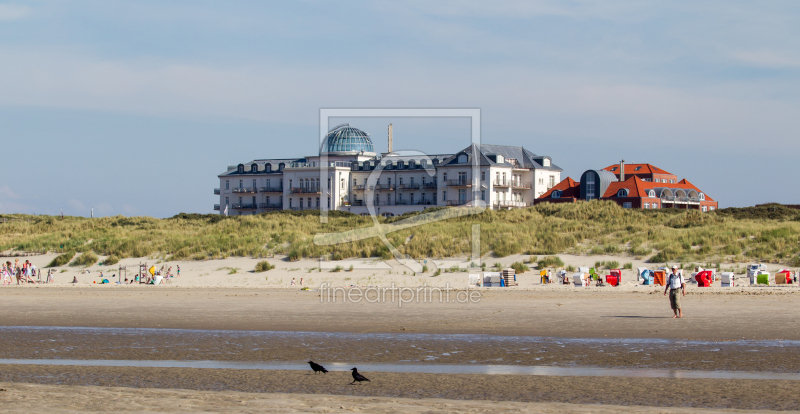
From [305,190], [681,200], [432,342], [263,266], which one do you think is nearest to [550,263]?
[263,266]

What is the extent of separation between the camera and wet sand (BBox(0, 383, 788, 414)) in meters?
8.76

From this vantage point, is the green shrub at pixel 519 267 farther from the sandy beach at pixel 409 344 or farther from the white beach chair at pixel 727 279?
the white beach chair at pixel 727 279

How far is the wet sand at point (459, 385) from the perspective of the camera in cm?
959

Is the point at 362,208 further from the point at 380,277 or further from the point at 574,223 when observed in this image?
the point at 380,277

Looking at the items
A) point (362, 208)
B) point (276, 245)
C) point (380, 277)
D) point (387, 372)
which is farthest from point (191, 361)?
point (362, 208)

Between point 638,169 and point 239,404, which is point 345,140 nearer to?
point 638,169

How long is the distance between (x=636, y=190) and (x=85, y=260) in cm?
5869

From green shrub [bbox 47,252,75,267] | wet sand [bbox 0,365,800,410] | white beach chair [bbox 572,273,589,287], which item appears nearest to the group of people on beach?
green shrub [bbox 47,252,75,267]

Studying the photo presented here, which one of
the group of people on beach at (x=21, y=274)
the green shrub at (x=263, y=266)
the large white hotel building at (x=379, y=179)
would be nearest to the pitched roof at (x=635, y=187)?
the large white hotel building at (x=379, y=179)

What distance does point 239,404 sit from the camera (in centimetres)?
916

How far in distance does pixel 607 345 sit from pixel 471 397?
5.09 meters

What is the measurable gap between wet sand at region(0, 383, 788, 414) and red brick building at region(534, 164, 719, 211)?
72.3 meters

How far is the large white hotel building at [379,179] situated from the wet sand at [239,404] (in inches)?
2938

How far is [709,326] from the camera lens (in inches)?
640
